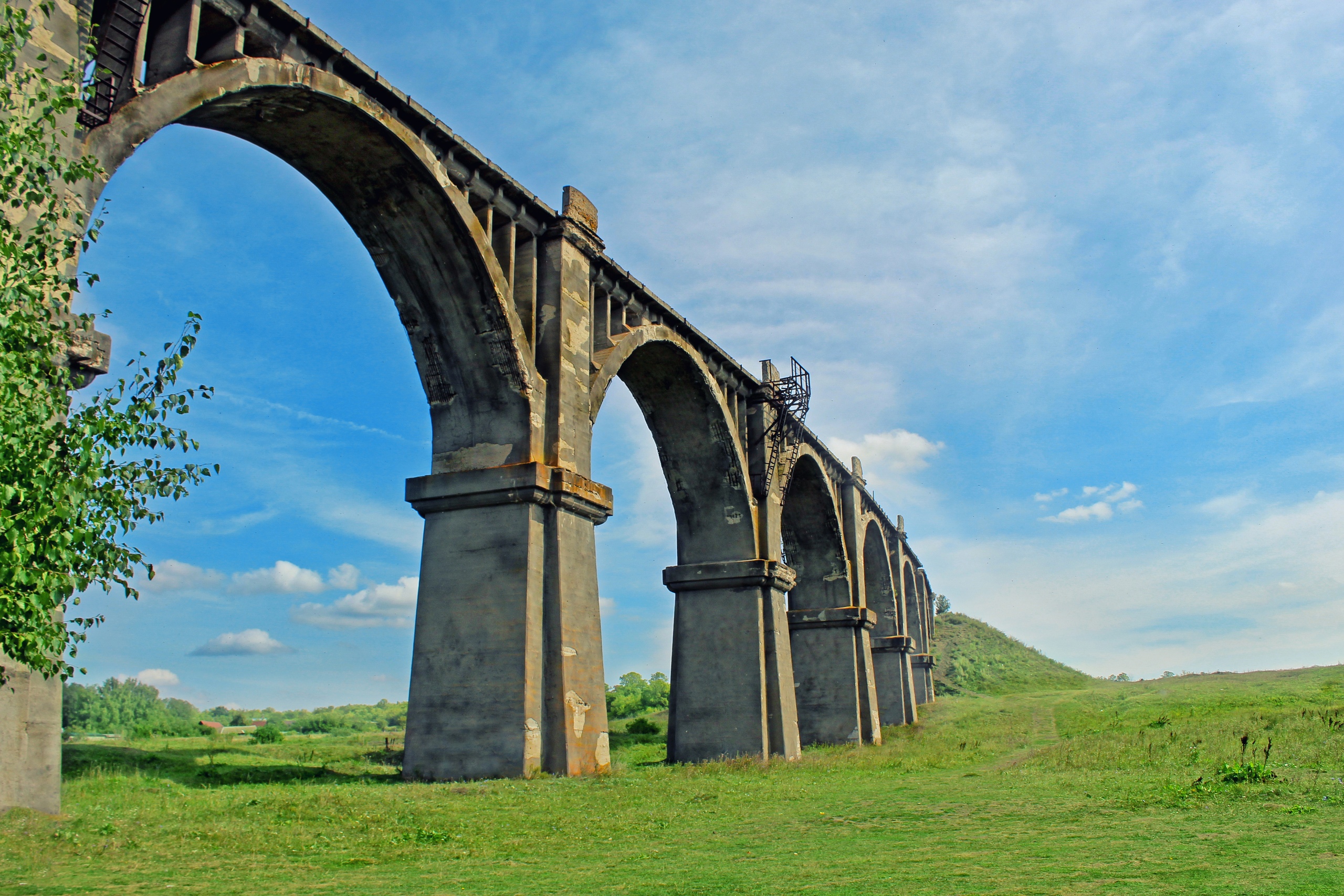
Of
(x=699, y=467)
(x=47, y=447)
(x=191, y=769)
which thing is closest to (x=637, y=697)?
(x=699, y=467)

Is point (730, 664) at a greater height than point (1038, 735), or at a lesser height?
greater

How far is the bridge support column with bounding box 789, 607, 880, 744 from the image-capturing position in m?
30.4

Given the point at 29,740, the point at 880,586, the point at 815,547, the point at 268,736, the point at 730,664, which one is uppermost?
the point at 815,547

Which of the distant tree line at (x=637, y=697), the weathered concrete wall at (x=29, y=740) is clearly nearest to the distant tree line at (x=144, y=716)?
the distant tree line at (x=637, y=697)

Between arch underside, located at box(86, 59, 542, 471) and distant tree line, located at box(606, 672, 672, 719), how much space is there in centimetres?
3497

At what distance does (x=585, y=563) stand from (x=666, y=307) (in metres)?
7.42

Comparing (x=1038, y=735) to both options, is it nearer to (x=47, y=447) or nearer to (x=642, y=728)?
(x=642, y=728)

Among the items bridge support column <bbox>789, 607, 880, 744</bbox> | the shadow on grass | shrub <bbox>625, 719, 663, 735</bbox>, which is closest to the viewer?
the shadow on grass

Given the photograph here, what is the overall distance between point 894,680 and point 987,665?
3804cm

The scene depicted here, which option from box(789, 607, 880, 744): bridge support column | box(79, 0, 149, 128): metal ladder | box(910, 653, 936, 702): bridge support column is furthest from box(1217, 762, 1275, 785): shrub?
box(910, 653, 936, 702): bridge support column

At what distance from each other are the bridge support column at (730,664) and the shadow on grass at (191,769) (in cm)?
855

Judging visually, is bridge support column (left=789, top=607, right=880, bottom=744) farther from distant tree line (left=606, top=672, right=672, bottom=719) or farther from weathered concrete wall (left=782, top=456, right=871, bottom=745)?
distant tree line (left=606, top=672, right=672, bottom=719)

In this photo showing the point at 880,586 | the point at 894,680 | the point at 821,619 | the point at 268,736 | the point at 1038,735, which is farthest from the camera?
the point at 880,586

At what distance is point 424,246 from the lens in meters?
15.1
